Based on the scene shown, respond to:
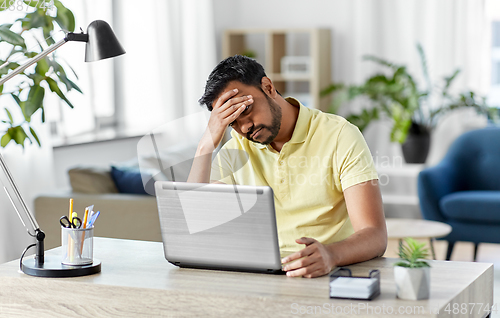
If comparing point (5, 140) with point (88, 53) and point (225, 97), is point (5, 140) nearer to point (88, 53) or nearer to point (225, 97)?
point (88, 53)

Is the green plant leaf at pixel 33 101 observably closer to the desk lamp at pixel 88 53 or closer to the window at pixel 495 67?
the desk lamp at pixel 88 53

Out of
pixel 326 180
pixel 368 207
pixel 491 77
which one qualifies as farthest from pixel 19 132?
pixel 491 77

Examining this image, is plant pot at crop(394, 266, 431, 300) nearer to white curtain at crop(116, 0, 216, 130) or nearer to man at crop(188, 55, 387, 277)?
man at crop(188, 55, 387, 277)

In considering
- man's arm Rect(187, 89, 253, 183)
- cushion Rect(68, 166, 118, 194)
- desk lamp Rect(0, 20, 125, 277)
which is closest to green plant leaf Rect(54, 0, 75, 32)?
desk lamp Rect(0, 20, 125, 277)

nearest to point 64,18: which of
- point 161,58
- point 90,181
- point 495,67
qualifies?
point 90,181

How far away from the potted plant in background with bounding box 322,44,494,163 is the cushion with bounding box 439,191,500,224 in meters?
1.05

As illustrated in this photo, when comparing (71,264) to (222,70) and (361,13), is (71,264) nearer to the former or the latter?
(222,70)

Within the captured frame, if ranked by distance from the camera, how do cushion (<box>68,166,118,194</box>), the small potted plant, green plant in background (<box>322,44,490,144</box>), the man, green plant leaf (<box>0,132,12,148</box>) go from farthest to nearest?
green plant in background (<box>322,44,490,144</box>)
cushion (<box>68,166,118,194</box>)
green plant leaf (<box>0,132,12,148</box>)
the man
the small potted plant

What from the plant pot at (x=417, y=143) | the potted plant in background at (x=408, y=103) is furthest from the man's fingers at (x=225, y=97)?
the plant pot at (x=417, y=143)

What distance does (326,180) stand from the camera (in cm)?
169

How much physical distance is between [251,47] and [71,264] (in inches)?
179

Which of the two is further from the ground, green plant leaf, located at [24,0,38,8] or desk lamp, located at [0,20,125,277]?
green plant leaf, located at [24,0,38,8]

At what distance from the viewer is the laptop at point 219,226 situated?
1.30 metres

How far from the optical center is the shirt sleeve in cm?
160
